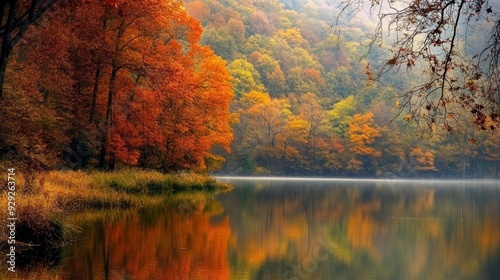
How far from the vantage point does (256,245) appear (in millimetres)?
15469

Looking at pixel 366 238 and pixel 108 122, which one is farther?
pixel 108 122

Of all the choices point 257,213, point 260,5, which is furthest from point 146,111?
point 260,5

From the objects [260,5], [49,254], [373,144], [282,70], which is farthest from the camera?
[260,5]

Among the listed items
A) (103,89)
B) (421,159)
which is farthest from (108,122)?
(421,159)

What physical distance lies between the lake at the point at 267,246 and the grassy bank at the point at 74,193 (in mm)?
743

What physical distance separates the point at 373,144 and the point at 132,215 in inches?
2701

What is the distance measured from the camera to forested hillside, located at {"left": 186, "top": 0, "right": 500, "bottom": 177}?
3169 inches

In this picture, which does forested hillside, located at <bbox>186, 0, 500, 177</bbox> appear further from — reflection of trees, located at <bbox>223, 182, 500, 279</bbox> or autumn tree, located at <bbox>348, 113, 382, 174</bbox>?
reflection of trees, located at <bbox>223, 182, 500, 279</bbox>

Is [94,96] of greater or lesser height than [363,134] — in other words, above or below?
below

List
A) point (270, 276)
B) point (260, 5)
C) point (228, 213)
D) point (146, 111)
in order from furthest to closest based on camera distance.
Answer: point (260, 5), point (146, 111), point (228, 213), point (270, 276)

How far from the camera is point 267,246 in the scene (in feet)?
50.2

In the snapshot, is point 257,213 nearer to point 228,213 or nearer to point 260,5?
point 228,213

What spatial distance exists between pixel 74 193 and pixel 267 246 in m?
8.03

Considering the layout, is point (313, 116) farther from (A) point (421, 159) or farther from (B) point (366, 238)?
(B) point (366, 238)
